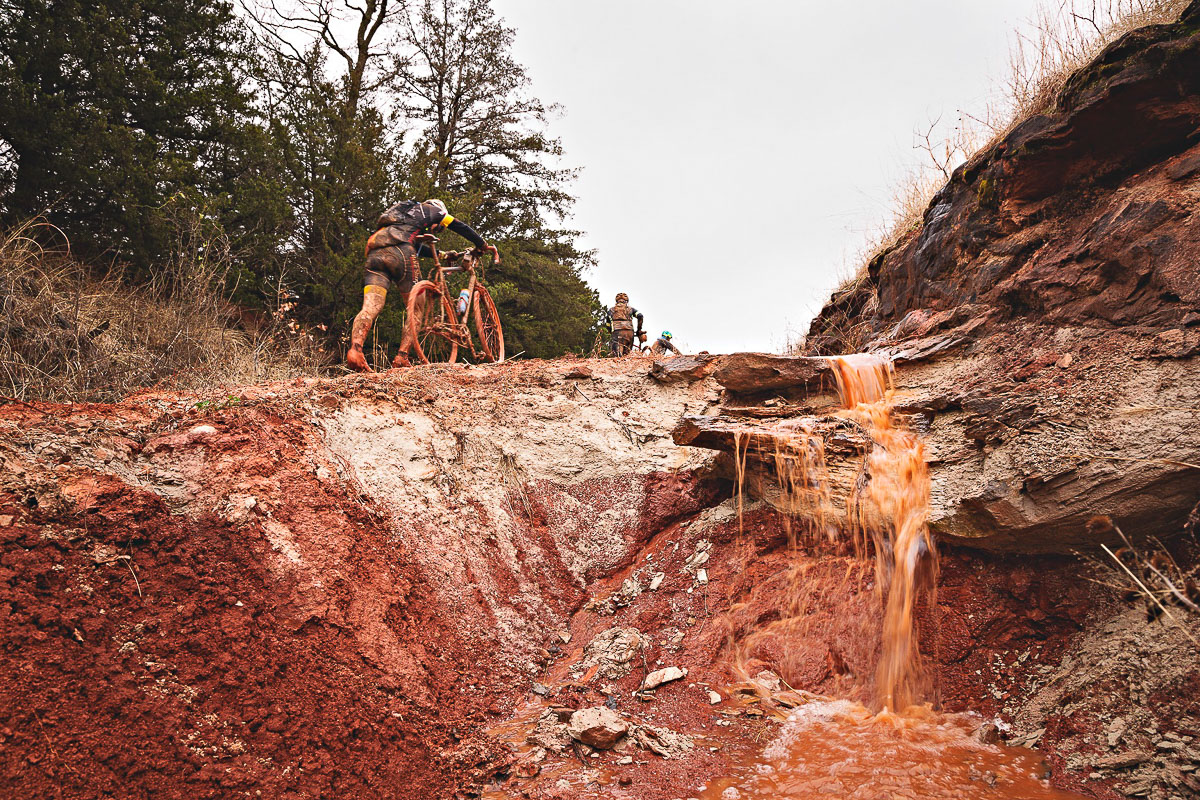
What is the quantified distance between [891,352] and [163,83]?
9.42 meters

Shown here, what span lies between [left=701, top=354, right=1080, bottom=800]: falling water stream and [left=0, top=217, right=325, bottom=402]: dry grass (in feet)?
17.2

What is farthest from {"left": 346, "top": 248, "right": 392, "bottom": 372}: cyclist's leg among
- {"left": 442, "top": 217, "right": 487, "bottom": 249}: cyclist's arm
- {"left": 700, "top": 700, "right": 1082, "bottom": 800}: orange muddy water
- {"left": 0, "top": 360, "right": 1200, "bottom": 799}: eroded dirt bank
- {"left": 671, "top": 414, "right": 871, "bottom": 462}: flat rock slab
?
{"left": 700, "top": 700, "right": 1082, "bottom": 800}: orange muddy water

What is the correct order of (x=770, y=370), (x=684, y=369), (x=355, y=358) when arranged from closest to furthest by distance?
1. (x=770, y=370)
2. (x=355, y=358)
3. (x=684, y=369)

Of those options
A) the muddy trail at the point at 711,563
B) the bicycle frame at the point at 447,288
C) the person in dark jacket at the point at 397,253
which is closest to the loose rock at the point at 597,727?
the muddy trail at the point at 711,563

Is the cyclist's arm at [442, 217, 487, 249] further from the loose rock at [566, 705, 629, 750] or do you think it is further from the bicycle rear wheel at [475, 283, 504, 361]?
the loose rock at [566, 705, 629, 750]

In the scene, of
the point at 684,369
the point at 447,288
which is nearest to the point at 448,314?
the point at 447,288

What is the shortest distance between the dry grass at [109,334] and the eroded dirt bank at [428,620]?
1501 millimetres

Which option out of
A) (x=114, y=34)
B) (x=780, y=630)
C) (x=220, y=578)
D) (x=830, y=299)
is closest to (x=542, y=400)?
(x=780, y=630)

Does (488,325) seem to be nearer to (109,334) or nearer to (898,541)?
(109,334)

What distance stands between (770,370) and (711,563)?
180 centimetres

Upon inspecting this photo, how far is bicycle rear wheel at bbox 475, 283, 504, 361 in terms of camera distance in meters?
8.27

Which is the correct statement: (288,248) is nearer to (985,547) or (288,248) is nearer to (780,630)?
(780,630)

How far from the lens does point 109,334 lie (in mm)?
5992

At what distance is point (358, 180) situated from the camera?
32.6ft
